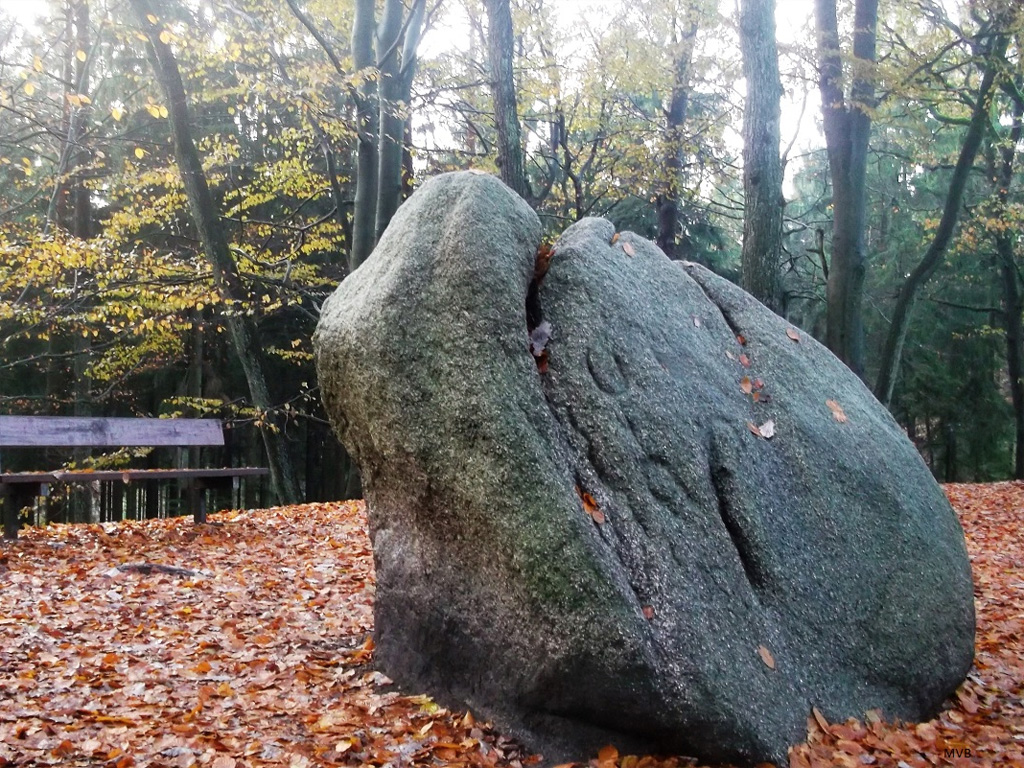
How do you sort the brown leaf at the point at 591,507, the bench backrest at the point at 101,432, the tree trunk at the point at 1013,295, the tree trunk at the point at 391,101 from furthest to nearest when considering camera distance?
the tree trunk at the point at 1013,295 → the tree trunk at the point at 391,101 → the bench backrest at the point at 101,432 → the brown leaf at the point at 591,507

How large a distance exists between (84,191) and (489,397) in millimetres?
13639

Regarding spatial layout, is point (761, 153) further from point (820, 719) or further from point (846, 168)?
point (820, 719)

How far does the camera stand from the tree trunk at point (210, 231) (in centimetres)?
1013

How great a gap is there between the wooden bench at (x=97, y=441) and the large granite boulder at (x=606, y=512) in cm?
391

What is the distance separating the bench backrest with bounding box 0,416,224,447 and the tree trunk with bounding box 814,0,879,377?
6967 millimetres

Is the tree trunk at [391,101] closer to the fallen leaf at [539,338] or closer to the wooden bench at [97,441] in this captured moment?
the wooden bench at [97,441]

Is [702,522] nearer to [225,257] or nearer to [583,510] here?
[583,510]

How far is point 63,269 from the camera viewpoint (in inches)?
488

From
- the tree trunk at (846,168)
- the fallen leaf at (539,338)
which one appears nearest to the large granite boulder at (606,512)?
the fallen leaf at (539,338)

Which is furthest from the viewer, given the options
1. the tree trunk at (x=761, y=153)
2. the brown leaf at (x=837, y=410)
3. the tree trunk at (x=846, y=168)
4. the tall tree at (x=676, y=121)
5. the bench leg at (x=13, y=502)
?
the tall tree at (x=676, y=121)

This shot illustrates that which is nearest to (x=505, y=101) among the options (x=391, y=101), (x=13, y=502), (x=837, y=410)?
(x=391, y=101)

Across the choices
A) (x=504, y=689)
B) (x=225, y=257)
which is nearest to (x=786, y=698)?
(x=504, y=689)

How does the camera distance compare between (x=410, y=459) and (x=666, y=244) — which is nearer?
(x=410, y=459)

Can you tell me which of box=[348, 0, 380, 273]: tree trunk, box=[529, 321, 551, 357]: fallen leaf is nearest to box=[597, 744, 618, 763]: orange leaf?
→ box=[529, 321, 551, 357]: fallen leaf
